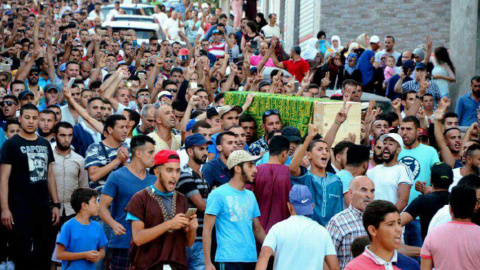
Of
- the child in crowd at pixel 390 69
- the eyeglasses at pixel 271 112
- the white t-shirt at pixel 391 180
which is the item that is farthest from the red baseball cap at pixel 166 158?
the child in crowd at pixel 390 69

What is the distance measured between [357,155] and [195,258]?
2.33 meters

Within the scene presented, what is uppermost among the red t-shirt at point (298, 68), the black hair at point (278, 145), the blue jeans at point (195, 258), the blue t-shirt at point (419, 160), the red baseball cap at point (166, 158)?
the red t-shirt at point (298, 68)

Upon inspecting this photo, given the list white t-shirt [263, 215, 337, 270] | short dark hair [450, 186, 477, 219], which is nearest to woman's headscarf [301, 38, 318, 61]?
white t-shirt [263, 215, 337, 270]

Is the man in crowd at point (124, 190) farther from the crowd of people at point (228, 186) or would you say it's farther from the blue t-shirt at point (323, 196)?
the blue t-shirt at point (323, 196)

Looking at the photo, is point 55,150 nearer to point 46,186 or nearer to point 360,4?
point 46,186

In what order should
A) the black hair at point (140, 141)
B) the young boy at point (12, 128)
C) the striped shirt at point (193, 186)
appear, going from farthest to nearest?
the young boy at point (12, 128), the black hair at point (140, 141), the striped shirt at point (193, 186)

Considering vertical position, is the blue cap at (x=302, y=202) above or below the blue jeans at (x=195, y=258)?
above

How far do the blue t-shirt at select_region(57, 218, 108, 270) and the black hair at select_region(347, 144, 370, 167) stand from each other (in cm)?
285

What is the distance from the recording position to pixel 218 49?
22.5 meters

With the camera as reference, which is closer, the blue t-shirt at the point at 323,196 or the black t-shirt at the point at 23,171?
the blue t-shirt at the point at 323,196

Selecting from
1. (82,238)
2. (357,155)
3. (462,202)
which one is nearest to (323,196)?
(357,155)

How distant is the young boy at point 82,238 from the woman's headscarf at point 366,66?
33.0ft

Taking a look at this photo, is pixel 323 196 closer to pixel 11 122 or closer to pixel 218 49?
pixel 11 122

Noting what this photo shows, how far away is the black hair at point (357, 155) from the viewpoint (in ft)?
31.1
